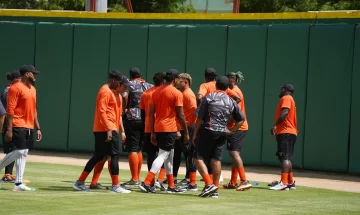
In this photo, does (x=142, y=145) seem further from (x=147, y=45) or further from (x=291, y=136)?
(x=147, y=45)

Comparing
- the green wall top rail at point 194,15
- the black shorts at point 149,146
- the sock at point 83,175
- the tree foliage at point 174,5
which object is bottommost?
the sock at point 83,175

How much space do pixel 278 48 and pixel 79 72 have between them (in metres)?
5.61

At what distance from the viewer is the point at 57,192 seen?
1341 cm

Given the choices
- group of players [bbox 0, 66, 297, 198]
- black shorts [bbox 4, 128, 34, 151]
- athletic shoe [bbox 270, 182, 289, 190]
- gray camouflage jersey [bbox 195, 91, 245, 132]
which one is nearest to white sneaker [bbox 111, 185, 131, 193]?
group of players [bbox 0, 66, 297, 198]

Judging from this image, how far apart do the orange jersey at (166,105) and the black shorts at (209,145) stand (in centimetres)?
58

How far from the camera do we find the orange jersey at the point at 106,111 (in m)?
13.5

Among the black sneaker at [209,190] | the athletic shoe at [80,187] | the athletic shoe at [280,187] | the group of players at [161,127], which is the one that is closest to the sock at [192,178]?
the group of players at [161,127]

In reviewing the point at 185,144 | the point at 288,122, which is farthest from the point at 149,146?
the point at 288,122

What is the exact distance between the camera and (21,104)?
44.2 feet

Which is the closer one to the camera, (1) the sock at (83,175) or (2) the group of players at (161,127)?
(2) the group of players at (161,127)

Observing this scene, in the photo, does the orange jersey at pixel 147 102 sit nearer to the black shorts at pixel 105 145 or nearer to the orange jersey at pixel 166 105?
the orange jersey at pixel 166 105

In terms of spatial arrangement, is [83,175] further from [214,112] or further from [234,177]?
[234,177]

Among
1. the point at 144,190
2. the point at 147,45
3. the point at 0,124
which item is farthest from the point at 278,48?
the point at 0,124

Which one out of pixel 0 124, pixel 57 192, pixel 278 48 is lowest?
pixel 57 192
